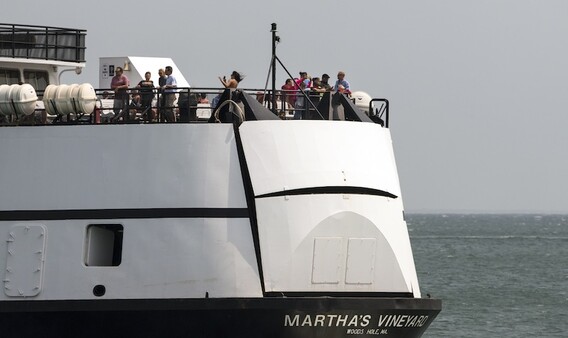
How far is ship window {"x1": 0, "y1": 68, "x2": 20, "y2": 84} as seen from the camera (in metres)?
28.9

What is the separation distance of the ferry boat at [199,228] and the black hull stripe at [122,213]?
0.6 inches

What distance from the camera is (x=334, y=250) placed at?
24.5m

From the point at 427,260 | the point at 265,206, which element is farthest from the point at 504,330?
the point at 427,260

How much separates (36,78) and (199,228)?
6.68 m

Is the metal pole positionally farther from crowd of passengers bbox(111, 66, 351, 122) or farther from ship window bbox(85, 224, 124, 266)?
ship window bbox(85, 224, 124, 266)

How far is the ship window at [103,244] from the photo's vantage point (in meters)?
24.7

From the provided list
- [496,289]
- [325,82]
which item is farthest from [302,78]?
[496,289]

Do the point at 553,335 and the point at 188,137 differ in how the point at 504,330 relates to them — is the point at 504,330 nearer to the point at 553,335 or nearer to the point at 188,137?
the point at 553,335

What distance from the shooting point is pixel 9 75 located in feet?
94.8

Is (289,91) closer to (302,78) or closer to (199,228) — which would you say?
(302,78)

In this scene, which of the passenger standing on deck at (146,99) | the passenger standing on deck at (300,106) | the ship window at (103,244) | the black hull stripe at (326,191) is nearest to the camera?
the black hull stripe at (326,191)

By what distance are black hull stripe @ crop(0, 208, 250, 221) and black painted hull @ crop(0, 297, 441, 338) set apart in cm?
130

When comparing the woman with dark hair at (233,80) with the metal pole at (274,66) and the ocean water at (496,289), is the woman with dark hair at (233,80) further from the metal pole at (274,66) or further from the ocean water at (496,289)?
the ocean water at (496,289)

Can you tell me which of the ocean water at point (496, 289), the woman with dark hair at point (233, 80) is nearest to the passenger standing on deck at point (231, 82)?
the woman with dark hair at point (233, 80)
